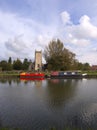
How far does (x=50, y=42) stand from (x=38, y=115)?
6823cm

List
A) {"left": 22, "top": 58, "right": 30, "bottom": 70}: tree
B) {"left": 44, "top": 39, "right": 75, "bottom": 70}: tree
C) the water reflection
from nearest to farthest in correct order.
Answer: the water reflection
{"left": 44, "top": 39, "right": 75, "bottom": 70}: tree
{"left": 22, "top": 58, "right": 30, "bottom": 70}: tree

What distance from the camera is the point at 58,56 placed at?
79.2m

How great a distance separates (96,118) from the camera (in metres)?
14.9

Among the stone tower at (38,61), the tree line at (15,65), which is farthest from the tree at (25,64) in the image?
the stone tower at (38,61)

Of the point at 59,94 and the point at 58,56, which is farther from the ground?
the point at 58,56

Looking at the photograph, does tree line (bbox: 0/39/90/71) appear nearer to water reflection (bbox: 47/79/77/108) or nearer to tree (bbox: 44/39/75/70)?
tree (bbox: 44/39/75/70)

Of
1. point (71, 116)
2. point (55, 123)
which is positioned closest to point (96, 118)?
point (71, 116)

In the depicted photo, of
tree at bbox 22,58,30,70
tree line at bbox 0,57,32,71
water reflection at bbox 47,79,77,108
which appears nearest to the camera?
water reflection at bbox 47,79,77,108

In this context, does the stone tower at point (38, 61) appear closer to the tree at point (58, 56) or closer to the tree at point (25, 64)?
the tree at point (25, 64)

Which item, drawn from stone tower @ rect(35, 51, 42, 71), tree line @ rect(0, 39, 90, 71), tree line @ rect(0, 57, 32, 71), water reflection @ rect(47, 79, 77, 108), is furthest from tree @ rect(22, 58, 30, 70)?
water reflection @ rect(47, 79, 77, 108)

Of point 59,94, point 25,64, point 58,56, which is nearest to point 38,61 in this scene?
point 25,64

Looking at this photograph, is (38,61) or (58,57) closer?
(58,57)

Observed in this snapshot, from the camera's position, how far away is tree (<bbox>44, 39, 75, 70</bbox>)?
7819cm

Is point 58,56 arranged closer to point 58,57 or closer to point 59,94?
point 58,57
